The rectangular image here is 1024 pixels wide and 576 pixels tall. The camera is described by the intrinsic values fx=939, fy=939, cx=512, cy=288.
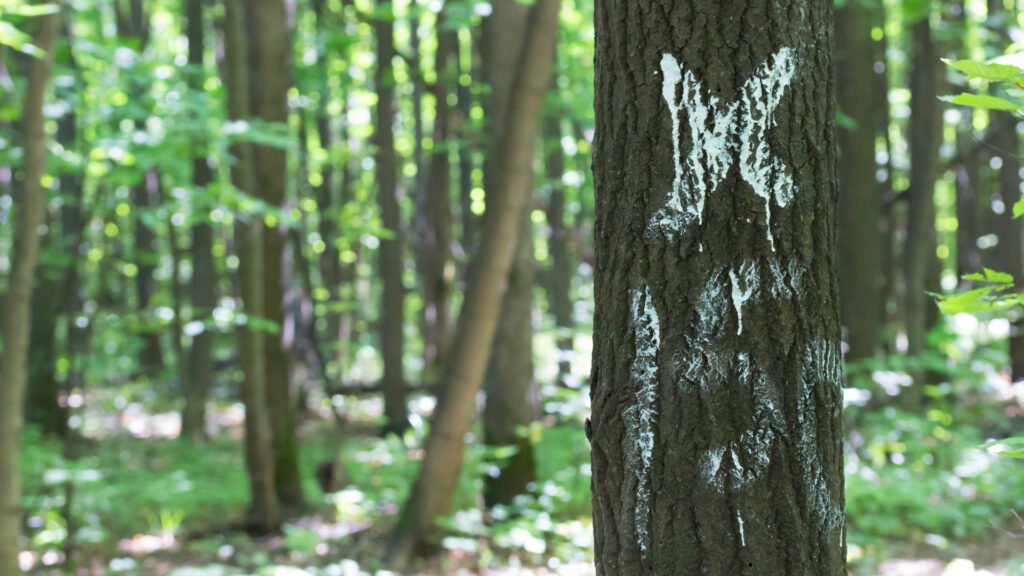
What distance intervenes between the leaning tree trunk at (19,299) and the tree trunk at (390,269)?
7445mm

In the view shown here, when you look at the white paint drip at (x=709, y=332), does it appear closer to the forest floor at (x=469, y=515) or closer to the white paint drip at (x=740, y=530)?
the white paint drip at (x=740, y=530)

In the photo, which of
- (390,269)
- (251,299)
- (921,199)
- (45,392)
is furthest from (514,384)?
(45,392)

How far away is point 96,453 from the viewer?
12.8m

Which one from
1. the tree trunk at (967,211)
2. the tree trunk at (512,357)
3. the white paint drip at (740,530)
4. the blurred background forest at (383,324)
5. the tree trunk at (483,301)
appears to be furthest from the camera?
the tree trunk at (967,211)

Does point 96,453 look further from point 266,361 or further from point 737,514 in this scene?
point 737,514

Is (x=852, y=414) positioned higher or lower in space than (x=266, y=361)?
lower

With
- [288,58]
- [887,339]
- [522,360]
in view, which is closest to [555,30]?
[522,360]

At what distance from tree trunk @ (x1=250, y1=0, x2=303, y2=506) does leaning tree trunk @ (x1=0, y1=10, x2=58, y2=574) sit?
136 inches

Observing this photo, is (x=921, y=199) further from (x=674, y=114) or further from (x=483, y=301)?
(x=674, y=114)

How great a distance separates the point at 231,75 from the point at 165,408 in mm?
13207

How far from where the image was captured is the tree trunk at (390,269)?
1298 centimetres

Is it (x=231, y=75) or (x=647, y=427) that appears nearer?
(x=647, y=427)

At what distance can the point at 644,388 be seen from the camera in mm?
2039

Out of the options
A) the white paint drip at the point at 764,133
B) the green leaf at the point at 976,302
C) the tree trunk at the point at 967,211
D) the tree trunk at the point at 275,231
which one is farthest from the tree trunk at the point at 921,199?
the white paint drip at the point at 764,133
